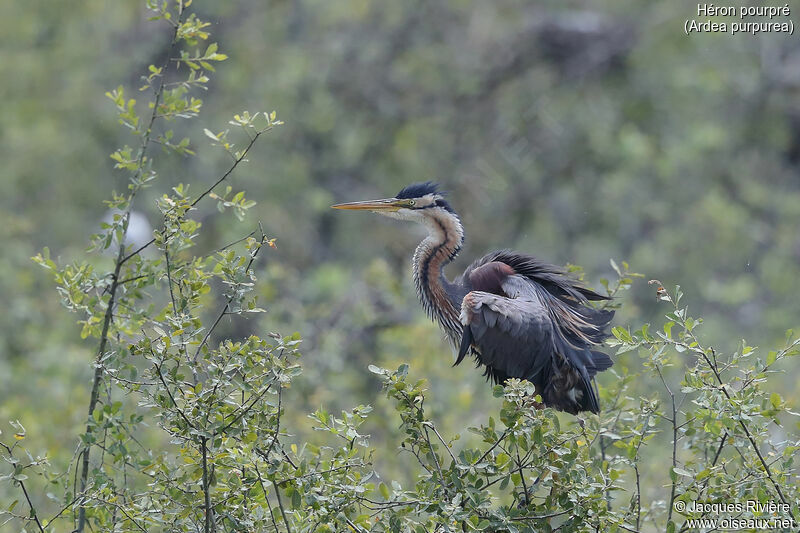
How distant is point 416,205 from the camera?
5.17 meters

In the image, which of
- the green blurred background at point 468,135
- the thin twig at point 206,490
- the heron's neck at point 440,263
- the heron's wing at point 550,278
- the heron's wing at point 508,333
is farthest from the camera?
the green blurred background at point 468,135

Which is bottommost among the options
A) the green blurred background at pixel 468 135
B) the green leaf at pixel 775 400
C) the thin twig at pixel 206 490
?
the thin twig at pixel 206 490

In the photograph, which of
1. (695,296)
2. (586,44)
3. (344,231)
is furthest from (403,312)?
(586,44)

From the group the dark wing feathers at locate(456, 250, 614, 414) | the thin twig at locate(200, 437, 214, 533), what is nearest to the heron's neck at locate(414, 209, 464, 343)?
the dark wing feathers at locate(456, 250, 614, 414)

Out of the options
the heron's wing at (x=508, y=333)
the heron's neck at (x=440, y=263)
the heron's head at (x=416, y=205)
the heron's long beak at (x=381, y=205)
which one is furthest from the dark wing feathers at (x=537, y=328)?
the heron's long beak at (x=381, y=205)

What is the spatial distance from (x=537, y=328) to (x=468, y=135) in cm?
733

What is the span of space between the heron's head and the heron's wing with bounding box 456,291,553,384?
0.60 meters

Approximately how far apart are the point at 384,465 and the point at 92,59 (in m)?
8.25

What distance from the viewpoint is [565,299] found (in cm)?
496

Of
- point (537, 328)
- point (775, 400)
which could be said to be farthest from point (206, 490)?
point (537, 328)

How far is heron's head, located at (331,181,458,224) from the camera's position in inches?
202

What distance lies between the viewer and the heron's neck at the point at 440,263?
508cm

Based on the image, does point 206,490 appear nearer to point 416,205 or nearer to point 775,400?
point 775,400

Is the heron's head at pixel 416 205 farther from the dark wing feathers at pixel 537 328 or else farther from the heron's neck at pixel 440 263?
the dark wing feathers at pixel 537 328
